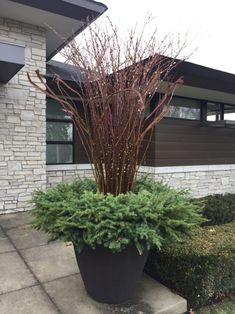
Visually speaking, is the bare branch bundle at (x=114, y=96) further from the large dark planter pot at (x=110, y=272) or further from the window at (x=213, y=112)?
the window at (x=213, y=112)

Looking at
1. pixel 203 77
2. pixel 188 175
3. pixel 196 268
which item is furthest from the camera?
pixel 188 175

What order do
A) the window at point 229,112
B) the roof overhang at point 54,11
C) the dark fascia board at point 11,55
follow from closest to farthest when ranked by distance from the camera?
the dark fascia board at point 11,55 < the roof overhang at point 54,11 < the window at point 229,112

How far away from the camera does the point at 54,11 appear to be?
563 centimetres

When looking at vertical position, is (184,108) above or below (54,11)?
below

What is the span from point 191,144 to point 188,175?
880 millimetres

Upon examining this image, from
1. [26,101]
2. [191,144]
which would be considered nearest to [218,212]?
[191,144]

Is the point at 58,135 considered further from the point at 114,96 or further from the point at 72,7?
the point at 114,96

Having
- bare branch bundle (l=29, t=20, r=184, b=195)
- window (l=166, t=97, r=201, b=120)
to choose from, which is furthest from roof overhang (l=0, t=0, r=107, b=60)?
window (l=166, t=97, r=201, b=120)

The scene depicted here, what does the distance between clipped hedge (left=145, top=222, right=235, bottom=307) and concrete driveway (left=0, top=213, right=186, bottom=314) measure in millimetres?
154

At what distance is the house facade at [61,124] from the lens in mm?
5742

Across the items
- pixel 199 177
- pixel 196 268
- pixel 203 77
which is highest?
pixel 203 77

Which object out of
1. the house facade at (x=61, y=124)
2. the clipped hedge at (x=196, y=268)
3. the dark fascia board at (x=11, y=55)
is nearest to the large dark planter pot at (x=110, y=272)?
the clipped hedge at (x=196, y=268)

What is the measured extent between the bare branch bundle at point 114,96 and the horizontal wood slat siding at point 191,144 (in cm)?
485

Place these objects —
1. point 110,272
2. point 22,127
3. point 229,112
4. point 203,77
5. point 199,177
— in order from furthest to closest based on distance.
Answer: point 229,112, point 199,177, point 203,77, point 22,127, point 110,272
